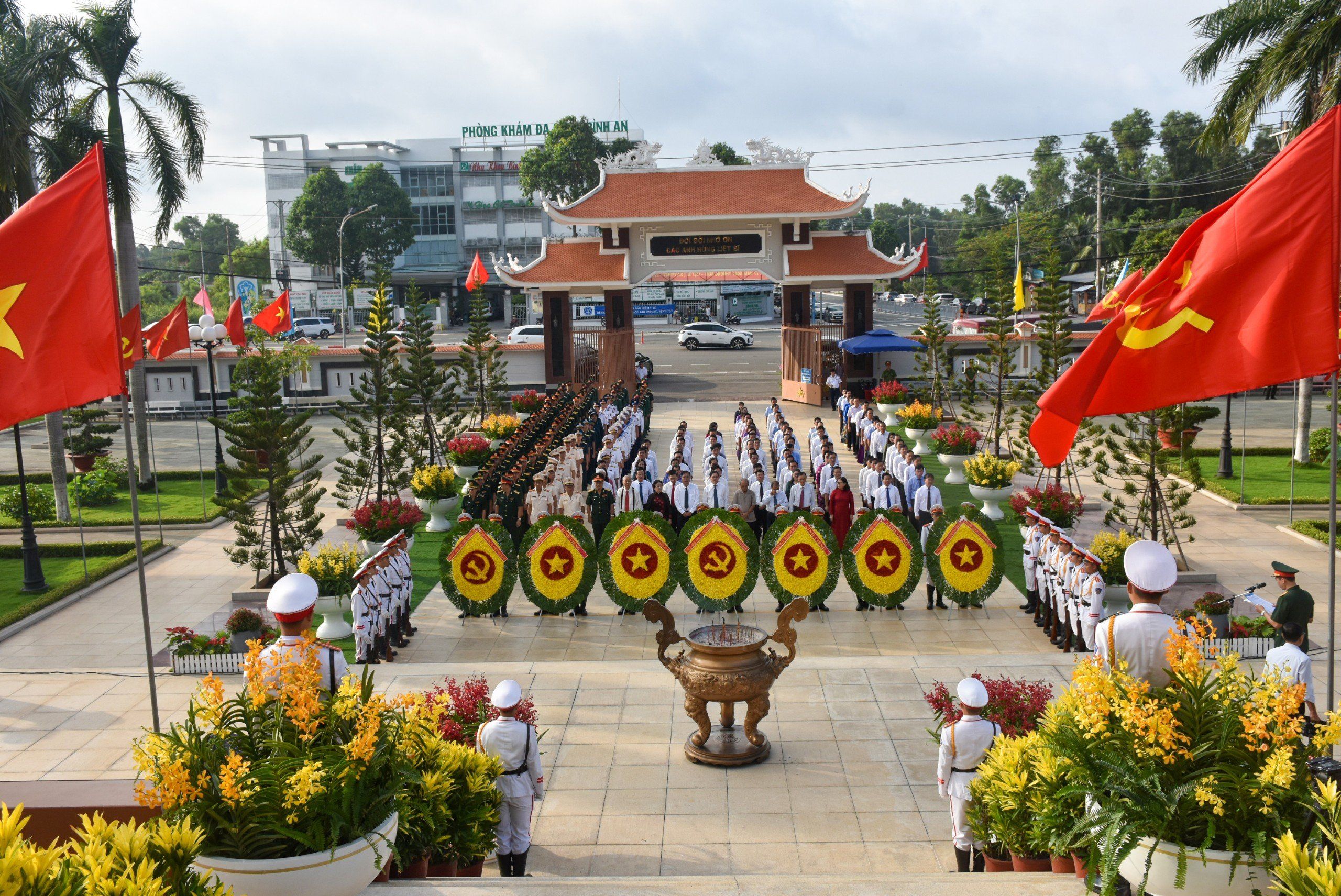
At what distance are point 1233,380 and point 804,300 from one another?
1038 inches

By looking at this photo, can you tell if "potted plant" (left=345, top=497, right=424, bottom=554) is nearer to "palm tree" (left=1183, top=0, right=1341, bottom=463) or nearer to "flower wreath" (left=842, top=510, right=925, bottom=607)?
"flower wreath" (left=842, top=510, right=925, bottom=607)

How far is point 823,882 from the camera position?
521 centimetres

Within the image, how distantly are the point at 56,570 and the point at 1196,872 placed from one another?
1750cm

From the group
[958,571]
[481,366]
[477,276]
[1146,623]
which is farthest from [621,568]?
[477,276]

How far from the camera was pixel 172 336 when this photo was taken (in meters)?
21.1

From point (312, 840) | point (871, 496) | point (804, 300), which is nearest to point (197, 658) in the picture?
point (312, 840)

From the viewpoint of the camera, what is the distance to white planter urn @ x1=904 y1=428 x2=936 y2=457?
24.1 meters

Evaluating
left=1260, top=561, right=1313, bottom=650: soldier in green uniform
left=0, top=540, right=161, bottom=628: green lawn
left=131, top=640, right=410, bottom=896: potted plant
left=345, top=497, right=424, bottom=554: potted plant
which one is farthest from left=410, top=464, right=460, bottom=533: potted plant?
left=131, top=640, right=410, bottom=896: potted plant

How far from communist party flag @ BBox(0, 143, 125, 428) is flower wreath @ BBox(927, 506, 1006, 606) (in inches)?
381

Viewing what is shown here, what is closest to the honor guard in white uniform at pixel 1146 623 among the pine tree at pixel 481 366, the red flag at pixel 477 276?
the pine tree at pixel 481 366

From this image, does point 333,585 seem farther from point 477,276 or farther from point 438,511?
point 477,276

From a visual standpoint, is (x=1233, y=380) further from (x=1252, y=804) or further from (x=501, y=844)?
(x=501, y=844)

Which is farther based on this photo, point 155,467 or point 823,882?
point 155,467

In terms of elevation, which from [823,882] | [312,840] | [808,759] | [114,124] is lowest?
[808,759]
